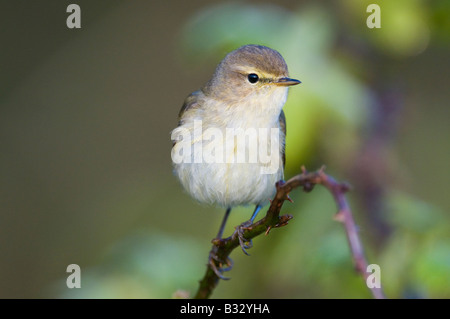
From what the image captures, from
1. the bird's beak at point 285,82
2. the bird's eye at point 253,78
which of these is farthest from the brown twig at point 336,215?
the bird's eye at point 253,78

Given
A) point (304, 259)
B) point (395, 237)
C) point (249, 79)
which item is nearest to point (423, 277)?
point (395, 237)

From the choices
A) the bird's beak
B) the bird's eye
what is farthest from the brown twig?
the bird's eye

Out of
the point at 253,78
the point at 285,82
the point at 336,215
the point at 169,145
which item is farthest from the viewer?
the point at 169,145

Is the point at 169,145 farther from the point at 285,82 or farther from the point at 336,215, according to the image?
the point at 336,215

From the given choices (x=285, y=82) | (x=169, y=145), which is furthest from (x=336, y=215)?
(x=169, y=145)

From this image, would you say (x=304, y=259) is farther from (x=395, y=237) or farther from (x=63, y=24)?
(x=63, y=24)

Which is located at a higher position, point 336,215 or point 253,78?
point 253,78

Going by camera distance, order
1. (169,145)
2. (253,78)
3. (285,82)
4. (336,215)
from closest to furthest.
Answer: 1. (336,215)
2. (285,82)
3. (253,78)
4. (169,145)

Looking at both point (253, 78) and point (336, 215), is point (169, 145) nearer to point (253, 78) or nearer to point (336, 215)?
point (253, 78)

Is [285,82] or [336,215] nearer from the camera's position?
[336,215]
